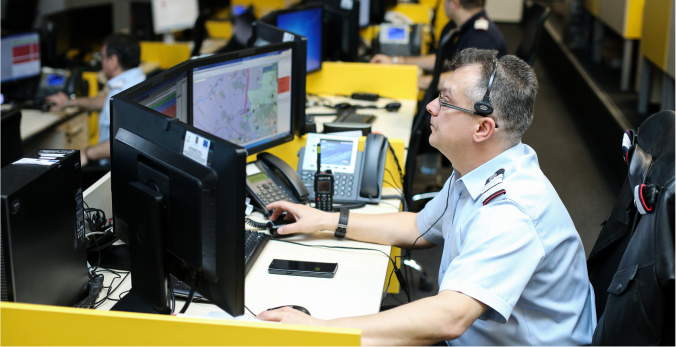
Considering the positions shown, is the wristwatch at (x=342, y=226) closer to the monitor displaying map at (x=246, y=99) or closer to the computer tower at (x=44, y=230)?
the monitor displaying map at (x=246, y=99)

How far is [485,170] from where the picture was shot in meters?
1.39

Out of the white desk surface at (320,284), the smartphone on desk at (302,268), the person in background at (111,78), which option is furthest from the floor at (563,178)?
the person in background at (111,78)

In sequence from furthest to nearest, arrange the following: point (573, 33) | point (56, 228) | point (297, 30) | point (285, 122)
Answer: point (573, 33) → point (297, 30) → point (285, 122) → point (56, 228)

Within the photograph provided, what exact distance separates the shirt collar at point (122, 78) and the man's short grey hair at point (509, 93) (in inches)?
100

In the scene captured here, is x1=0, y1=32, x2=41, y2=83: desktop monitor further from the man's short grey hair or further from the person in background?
the man's short grey hair

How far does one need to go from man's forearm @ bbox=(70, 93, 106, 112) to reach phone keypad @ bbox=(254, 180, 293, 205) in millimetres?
2083

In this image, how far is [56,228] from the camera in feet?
4.09

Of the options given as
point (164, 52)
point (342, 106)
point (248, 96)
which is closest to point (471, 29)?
point (342, 106)

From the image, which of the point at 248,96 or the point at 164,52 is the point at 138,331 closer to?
the point at 248,96

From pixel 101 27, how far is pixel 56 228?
5.01 m

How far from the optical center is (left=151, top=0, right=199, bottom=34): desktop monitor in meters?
5.14

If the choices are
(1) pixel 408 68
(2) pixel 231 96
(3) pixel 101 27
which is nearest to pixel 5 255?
(2) pixel 231 96

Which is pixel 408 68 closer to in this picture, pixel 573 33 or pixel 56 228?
pixel 56 228

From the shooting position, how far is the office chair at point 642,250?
1.07 m
